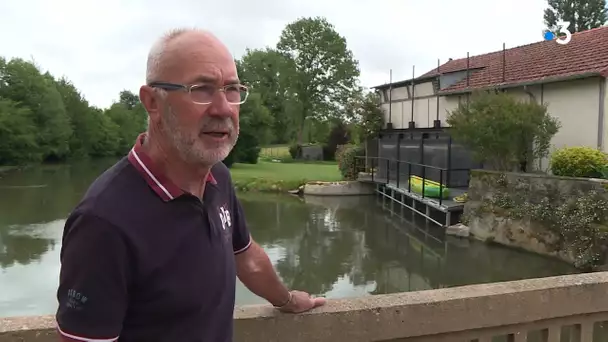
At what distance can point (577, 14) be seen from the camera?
122ft

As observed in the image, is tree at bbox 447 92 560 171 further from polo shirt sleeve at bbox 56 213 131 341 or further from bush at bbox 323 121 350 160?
bush at bbox 323 121 350 160

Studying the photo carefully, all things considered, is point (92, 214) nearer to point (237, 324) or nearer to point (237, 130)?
point (237, 130)

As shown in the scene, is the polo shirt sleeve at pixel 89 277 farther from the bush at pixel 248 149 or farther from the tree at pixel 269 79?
the tree at pixel 269 79

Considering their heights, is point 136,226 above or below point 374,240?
above

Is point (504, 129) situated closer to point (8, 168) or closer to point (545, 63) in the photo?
point (545, 63)

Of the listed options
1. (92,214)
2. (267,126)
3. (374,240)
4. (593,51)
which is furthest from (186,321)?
(267,126)

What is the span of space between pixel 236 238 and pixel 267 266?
16 cm

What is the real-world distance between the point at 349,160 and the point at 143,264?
23449 millimetres

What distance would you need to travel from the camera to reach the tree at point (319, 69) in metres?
42.9

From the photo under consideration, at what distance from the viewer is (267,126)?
38688mm

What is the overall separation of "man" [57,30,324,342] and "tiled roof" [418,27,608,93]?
1192cm

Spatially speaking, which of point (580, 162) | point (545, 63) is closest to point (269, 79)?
point (545, 63)

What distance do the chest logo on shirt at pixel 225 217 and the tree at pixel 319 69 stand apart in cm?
4166

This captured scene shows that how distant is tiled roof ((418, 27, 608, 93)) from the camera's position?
40.2 feet
